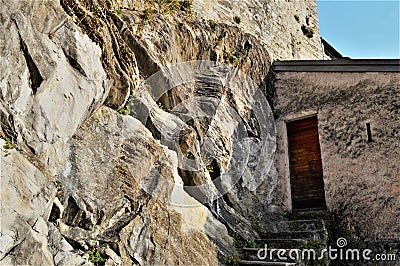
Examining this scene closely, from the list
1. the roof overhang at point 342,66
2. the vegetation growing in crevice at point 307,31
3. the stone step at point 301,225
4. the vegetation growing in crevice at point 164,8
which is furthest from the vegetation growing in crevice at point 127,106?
the vegetation growing in crevice at point 307,31

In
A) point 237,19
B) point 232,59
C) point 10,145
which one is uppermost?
point 237,19

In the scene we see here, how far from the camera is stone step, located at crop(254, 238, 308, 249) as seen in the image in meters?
6.22

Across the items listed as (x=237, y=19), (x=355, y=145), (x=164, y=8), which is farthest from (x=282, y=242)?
(x=237, y=19)

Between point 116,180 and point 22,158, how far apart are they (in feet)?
4.14

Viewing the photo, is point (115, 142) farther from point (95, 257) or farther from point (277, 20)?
point (277, 20)

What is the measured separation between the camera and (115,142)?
504cm

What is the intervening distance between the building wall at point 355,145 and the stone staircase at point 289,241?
21.2 inches

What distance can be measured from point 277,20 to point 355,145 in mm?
4595

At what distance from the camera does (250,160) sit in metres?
8.00

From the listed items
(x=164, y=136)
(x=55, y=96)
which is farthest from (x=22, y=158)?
(x=164, y=136)

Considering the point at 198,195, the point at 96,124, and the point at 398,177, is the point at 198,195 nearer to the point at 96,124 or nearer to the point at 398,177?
the point at 96,124

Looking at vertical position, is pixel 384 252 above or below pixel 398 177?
below

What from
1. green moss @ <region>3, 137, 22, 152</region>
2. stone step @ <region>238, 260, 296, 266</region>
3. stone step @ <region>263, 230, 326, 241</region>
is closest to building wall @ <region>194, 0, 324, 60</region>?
stone step @ <region>263, 230, 326, 241</region>

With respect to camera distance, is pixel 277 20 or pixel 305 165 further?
pixel 277 20
